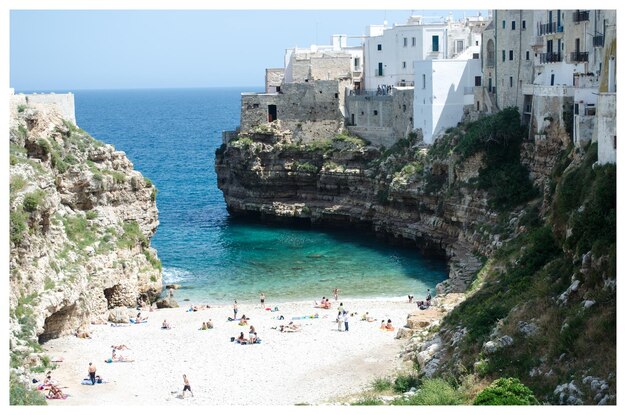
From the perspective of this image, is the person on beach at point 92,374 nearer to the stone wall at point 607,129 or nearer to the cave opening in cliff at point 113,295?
the cave opening in cliff at point 113,295

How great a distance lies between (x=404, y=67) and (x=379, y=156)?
632 cm

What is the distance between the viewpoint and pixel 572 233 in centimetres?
3186

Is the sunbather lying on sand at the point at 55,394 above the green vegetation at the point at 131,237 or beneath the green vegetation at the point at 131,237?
beneath

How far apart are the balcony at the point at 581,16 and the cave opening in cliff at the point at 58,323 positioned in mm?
23690

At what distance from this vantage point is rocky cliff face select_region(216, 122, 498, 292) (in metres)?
54.5

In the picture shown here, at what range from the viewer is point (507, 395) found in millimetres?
26547

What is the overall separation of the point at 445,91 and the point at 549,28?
8785 mm

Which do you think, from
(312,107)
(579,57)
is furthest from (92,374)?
(312,107)

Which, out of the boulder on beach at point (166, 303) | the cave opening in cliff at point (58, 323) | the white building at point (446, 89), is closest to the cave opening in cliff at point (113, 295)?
the boulder on beach at point (166, 303)

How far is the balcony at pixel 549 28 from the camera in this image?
50403 mm

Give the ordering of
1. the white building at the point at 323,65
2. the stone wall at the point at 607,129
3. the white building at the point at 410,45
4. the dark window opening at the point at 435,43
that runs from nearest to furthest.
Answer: the stone wall at the point at 607,129 → the white building at the point at 410,45 → the dark window opening at the point at 435,43 → the white building at the point at 323,65

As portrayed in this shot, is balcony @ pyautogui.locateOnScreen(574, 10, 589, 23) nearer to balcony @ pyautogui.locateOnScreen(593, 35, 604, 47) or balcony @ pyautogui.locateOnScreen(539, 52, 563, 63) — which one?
balcony @ pyautogui.locateOnScreen(593, 35, 604, 47)

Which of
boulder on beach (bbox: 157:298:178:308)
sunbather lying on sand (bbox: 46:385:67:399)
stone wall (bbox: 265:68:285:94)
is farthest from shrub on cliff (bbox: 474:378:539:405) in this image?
stone wall (bbox: 265:68:285:94)

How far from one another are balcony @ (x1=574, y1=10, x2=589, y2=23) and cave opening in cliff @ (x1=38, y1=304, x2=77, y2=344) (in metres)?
23.7
